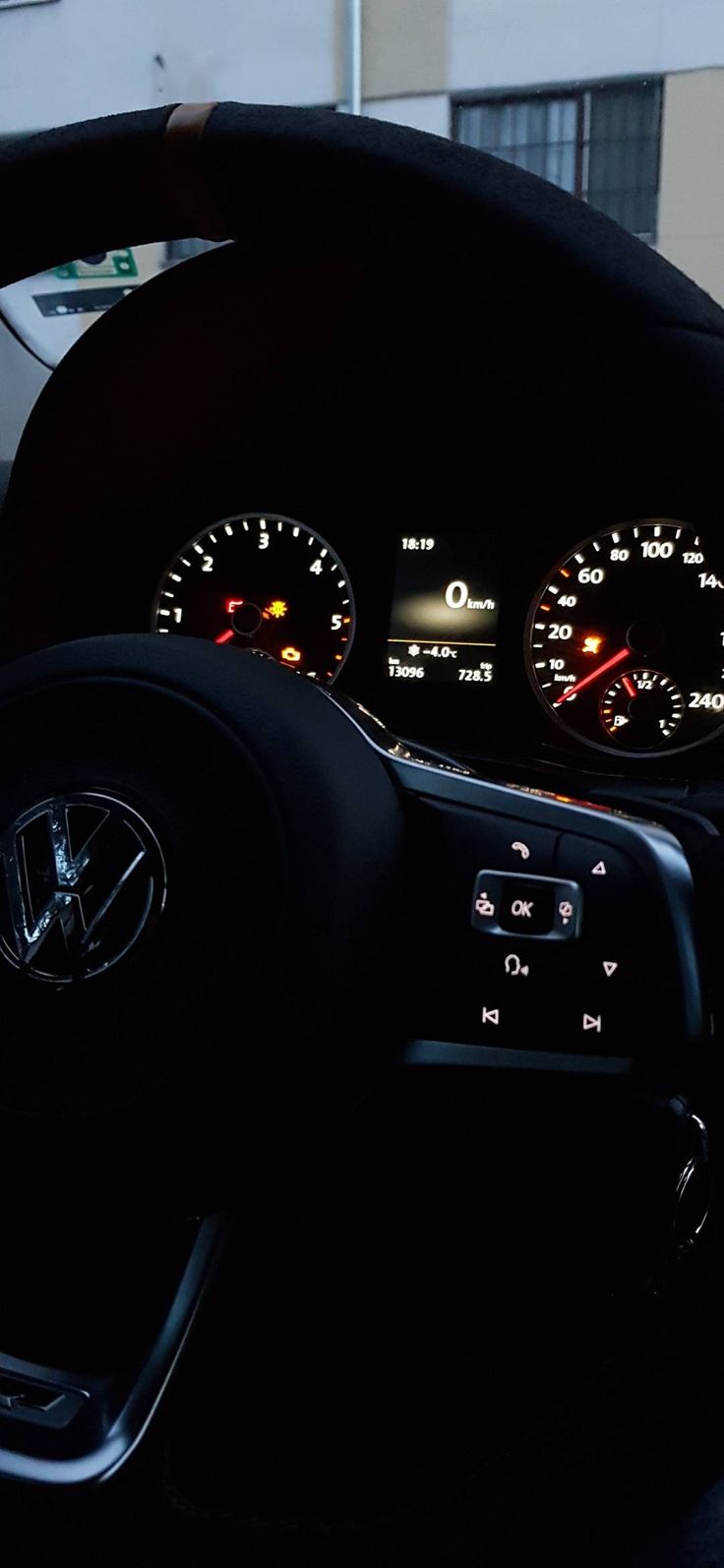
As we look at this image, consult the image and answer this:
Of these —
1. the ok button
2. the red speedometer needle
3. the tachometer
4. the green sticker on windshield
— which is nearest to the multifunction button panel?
the ok button

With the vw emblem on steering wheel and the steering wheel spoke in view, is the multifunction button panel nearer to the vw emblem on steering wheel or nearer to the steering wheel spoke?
the steering wheel spoke

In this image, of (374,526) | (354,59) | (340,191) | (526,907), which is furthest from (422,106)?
(526,907)

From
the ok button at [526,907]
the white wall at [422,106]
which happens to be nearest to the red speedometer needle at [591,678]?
the ok button at [526,907]

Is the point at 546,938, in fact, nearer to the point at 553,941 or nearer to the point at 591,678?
the point at 553,941

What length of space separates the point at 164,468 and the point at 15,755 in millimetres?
963

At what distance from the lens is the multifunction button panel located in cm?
75

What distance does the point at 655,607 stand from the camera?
1776 mm

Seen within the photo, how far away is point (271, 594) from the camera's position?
6.24ft

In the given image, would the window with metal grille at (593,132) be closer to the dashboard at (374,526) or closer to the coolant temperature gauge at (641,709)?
the dashboard at (374,526)

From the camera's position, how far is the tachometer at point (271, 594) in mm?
1846

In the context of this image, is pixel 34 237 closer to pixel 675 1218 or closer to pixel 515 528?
pixel 675 1218

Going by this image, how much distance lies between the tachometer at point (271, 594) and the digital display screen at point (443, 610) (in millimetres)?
72

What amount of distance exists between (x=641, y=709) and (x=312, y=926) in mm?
1085

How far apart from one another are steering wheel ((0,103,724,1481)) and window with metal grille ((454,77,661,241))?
2.92 m
